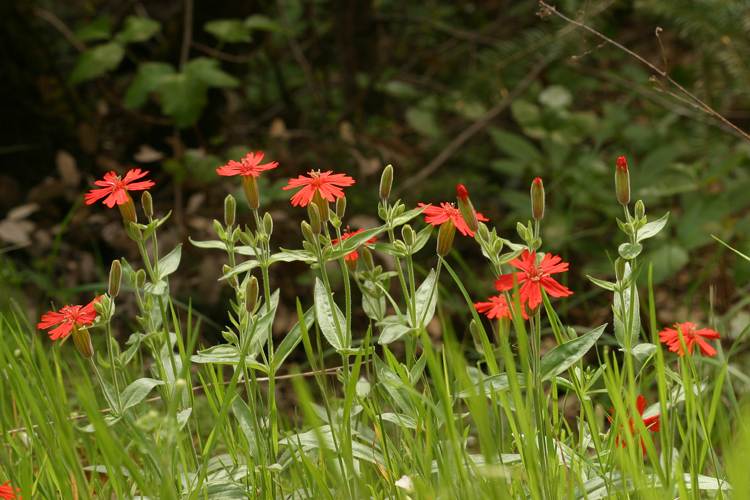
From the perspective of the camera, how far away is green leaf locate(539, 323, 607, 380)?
28.6 inches

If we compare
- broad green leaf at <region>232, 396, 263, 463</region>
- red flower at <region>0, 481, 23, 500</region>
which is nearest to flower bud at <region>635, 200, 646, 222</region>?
broad green leaf at <region>232, 396, 263, 463</region>

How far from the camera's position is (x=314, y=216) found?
758 millimetres

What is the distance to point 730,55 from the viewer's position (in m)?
1.84

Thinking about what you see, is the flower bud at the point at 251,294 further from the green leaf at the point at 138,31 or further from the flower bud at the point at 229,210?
the green leaf at the point at 138,31

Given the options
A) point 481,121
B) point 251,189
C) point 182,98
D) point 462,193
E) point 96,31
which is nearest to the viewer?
point 462,193

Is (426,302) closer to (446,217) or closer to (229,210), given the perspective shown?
(446,217)

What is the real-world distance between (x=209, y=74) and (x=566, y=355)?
1.70 meters

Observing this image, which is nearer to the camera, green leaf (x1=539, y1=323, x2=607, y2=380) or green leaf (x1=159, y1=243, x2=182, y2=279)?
green leaf (x1=539, y1=323, x2=607, y2=380)

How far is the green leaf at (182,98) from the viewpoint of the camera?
2049 millimetres

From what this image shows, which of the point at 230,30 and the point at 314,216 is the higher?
the point at 230,30

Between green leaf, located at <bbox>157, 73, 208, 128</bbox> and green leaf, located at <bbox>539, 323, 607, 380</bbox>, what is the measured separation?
5.38ft

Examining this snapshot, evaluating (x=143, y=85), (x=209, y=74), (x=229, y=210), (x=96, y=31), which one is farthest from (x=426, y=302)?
(x=96, y=31)

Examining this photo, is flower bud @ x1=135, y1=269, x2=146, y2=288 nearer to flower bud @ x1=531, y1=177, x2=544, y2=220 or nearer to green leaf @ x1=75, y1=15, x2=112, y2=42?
flower bud @ x1=531, y1=177, x2=544, y2=220

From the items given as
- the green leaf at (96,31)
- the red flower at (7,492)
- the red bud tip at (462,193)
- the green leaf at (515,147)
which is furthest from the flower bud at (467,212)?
the green leaf at (96,31)
